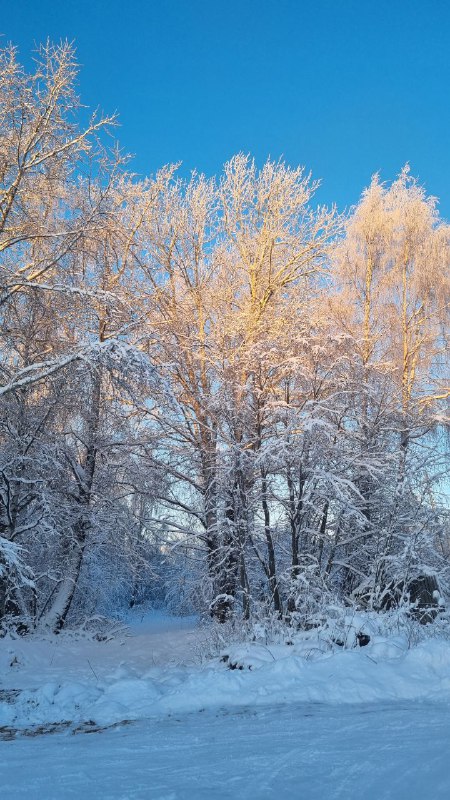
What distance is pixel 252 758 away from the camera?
2.97m

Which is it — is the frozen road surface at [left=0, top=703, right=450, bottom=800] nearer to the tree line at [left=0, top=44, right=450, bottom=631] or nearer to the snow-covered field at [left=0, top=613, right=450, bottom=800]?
the snow-covered field at [left=0, top=613, right=450, bottom=800]

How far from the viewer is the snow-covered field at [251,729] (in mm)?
2590

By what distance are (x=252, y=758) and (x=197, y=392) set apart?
9055 mm

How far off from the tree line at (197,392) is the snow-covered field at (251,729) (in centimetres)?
202

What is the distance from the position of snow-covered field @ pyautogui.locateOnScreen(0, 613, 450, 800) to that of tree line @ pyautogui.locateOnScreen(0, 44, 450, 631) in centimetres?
202

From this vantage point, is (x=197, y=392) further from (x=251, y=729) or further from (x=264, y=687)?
(x=251, y=729)

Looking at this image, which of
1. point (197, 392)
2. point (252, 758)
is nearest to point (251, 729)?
point (252, 758)

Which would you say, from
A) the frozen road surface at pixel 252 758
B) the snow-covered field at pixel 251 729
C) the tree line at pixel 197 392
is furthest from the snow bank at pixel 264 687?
the tree line at pixel 197 392

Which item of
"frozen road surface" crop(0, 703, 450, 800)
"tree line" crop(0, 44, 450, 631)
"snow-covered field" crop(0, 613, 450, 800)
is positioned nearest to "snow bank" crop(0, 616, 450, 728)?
"snow-covered field" crop(0, 613, 450, 800)

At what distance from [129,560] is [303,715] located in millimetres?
9728

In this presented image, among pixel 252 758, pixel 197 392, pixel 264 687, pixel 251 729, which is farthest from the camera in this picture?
pixel 197 392

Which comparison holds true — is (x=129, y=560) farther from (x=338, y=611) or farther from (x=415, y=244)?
(x=415, y=244)

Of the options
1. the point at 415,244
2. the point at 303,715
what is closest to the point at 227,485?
the point at 303,715

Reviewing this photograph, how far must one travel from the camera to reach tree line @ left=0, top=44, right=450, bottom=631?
8.68 meters
